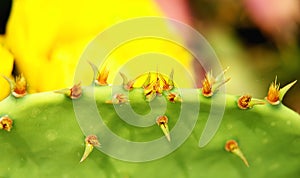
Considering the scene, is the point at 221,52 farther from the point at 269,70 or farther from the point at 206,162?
the point at 206,162

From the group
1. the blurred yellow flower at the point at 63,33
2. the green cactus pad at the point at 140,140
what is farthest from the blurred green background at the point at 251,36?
the green cactus pad at the point at 140,140

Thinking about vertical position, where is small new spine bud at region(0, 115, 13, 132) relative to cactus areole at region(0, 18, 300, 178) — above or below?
below

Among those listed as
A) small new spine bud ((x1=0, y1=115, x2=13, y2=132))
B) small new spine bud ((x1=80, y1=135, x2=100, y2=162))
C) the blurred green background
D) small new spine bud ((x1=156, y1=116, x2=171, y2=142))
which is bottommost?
small new spine bud ((x1=0, y1=115, x2=13, y2=132))

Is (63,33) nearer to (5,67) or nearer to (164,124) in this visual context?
(5,67)

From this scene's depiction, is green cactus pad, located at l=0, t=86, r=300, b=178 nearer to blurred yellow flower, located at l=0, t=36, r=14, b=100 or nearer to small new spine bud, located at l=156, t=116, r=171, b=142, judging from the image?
small new spine bud, located at l=156, t=116, r=171, b=142

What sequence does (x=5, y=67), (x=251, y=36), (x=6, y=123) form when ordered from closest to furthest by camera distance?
(x=6, y=123)
(x=5, y=67)
(x=251, y=36)

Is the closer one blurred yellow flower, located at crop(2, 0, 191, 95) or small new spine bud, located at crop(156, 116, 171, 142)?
small new spine bud, located at crop(156, 116, 171, 142)

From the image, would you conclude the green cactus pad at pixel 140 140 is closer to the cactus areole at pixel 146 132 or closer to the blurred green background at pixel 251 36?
the cactus areole at pixel 146 132

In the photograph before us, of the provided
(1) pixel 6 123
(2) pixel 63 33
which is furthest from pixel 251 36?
(1) pixel 6 123

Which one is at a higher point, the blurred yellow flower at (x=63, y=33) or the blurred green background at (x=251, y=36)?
the blurred green background at (x=251, y=36)

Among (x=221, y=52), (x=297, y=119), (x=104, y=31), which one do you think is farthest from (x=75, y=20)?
(x=297, y=119)

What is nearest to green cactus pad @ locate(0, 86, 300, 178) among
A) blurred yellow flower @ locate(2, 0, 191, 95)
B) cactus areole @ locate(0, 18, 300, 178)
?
cactus areole @ locate(0, 18, 300, 178)

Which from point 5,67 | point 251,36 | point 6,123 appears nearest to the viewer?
point 6,123
